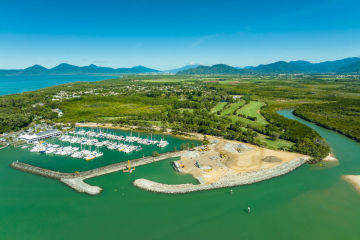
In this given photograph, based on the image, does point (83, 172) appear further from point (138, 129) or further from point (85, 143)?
point (138, 129)

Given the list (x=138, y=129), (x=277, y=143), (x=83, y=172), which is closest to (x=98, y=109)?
(x=138, y=129)

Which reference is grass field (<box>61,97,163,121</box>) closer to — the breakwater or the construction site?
the construction site

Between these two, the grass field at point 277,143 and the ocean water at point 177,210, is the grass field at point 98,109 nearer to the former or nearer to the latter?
the ocean water at point 177,210

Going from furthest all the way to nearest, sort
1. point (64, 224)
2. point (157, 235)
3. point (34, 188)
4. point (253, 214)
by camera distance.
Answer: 1. point (34, 188)
2. point (253, 214)
3. point (64, 224)
4. point (157, 235)

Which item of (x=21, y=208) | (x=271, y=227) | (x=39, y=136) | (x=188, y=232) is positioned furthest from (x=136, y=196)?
(x=39, y=136)

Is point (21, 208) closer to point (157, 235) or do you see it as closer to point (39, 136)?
point (157, 235)

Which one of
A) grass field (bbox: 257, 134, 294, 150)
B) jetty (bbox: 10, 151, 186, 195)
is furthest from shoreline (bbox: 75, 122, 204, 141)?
grass field (bbox: 257, 134, 294, 150)
